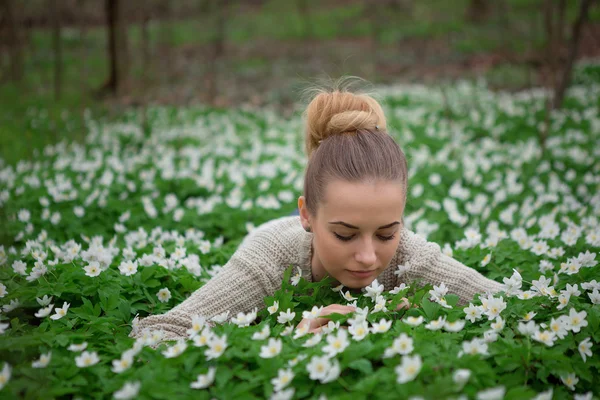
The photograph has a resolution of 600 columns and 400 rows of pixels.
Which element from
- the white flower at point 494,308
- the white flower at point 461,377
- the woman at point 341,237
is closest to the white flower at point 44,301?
the woman at point 341,237

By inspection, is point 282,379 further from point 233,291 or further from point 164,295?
point 164,295

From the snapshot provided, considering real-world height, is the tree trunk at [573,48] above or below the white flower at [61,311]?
above

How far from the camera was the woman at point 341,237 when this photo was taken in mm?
2377

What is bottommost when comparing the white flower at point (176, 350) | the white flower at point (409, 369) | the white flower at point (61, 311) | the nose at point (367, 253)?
the white flower at point (61, 311)

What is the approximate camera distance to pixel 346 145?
2549 millimetres

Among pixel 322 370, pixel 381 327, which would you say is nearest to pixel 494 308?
pixel 381 327

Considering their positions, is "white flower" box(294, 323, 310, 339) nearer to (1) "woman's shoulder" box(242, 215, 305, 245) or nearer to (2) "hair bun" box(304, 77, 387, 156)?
(1) "woman's shoulder" box(242, 215, 305, 245)

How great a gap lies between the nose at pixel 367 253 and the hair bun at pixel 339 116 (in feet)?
2.02

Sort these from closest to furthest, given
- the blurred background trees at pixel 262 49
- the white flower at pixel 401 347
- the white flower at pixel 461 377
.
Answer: the white flower at pixel 461 377 → the white flower at pixel 401 347 → the blurred background trees at pixel 262 49

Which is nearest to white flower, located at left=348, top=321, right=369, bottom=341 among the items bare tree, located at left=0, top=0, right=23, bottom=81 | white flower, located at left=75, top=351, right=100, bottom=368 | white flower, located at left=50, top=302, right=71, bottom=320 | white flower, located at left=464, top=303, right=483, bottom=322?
white flower, located at left=464, top=303, right=483, bottom=322

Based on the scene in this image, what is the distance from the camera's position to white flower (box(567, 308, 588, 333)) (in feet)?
7.25

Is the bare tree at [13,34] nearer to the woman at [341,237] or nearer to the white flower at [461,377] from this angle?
the woman at [341,237]

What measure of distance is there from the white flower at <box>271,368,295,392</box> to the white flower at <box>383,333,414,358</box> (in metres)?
0.37

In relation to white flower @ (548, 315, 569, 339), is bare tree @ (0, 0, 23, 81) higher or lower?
higher
